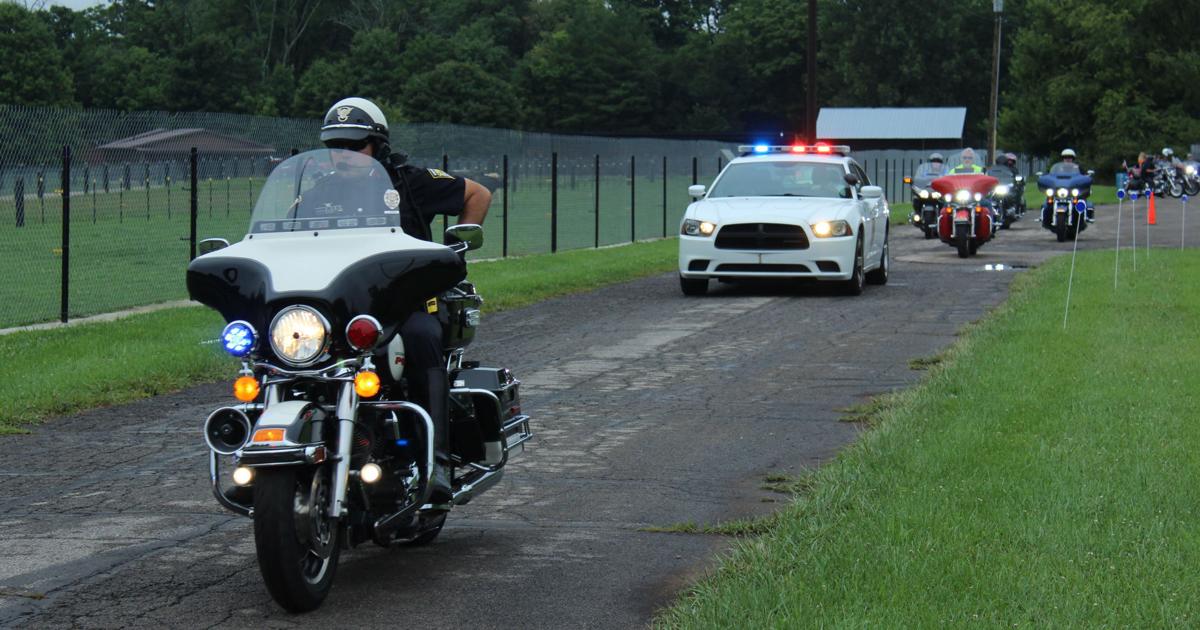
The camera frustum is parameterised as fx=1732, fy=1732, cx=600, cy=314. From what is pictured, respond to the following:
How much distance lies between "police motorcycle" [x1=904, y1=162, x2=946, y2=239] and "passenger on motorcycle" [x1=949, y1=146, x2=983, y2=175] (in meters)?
0.49

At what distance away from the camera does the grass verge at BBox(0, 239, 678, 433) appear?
1143 centimetres

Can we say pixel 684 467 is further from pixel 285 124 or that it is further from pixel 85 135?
pixel 285 124

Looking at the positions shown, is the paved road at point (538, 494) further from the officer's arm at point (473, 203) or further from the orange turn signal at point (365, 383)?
the officer's arm at point (473, 203)

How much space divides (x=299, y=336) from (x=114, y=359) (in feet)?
26.1

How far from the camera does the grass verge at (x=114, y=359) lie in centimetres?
1143

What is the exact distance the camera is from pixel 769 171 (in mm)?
21062

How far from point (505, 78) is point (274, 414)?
11089 cm

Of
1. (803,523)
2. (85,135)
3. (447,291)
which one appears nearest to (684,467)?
(803,523)

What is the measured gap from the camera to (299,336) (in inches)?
229

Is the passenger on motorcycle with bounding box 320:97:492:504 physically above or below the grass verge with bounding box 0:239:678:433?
above

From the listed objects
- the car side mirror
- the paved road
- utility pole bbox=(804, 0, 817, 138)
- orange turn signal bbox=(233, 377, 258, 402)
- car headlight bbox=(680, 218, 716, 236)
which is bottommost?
the paved road

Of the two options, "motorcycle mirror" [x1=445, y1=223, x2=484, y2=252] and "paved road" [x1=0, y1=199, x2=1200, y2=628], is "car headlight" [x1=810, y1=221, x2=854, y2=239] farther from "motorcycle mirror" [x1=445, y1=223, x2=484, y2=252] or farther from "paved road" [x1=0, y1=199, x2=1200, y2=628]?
"motorcycle mirror" [x1=445, y1=223, x2=484, y2=252]

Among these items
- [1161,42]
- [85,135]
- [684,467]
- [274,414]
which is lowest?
[684,467]

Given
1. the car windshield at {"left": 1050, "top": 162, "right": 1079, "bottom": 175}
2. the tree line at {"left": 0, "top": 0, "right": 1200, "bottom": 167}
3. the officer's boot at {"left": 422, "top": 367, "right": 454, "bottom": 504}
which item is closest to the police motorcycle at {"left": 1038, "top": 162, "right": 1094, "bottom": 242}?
the car windshield at {"left": 1050, "top": 162, "right": 1079, "bottom": 175}
